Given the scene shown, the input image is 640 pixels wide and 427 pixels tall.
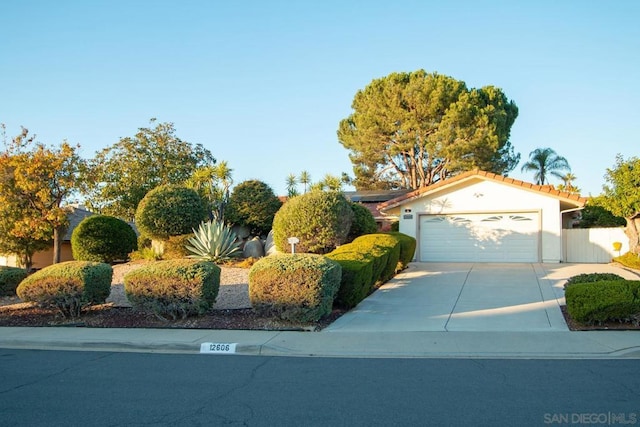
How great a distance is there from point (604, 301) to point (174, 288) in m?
8.14

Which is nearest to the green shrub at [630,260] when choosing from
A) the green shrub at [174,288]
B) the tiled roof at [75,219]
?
the green shrub at [174,288]

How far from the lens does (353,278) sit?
444 inches

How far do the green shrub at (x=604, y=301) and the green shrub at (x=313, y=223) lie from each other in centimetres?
781

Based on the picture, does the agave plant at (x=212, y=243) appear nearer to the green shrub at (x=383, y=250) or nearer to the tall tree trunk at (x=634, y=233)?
the green shrub at (x=383, y=250)

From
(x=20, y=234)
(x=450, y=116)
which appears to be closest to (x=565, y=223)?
(x=450, y=116)

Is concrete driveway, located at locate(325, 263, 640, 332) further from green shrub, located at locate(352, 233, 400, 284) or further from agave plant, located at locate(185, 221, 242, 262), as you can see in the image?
agave plant, located at locate(185, 221, 242, 262)

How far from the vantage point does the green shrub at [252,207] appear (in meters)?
21.4

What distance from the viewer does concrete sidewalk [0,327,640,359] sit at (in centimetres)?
781

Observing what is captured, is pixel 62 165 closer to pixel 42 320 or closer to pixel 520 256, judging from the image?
pixel 42 320

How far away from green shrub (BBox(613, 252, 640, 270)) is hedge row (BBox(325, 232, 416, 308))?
7.57 m

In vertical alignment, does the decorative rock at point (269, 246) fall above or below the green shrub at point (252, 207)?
below

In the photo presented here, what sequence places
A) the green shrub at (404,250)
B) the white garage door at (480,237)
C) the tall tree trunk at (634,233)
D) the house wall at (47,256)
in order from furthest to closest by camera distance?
the house wall at (47,256), the white garage door at (480,237), the tall tree trunk at (634,233), the green shrub at (404,250)

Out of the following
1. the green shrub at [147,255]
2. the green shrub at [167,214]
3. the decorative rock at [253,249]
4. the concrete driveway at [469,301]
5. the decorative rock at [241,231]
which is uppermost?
the green shrub at [167,214]

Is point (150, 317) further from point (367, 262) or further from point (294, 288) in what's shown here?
point (367, 262)
